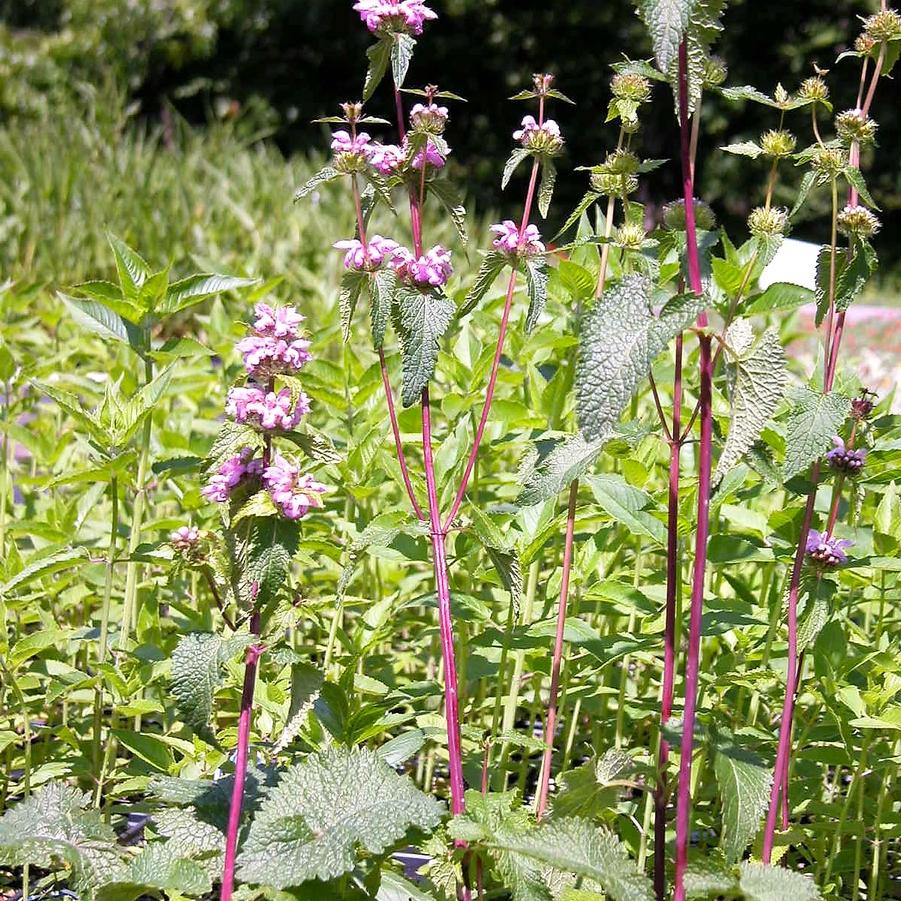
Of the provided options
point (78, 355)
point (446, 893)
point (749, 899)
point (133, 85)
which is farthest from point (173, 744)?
point (133, 85)

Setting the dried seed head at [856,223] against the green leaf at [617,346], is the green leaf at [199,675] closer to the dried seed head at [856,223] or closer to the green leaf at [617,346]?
the green leaf at [617,346]

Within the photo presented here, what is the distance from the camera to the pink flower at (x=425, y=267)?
4.40 feet

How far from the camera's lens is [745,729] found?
1.55m

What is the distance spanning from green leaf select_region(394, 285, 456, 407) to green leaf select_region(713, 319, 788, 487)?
340mm

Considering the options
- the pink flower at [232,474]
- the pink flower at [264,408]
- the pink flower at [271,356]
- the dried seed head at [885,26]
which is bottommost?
the pink flower at [232,474]

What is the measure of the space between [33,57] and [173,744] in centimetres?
1080

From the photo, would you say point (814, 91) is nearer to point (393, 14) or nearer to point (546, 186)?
point (546, 186)

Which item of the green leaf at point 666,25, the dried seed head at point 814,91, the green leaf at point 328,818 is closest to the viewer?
the green leaf at point 666,25

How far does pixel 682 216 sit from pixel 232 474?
0.58 meters

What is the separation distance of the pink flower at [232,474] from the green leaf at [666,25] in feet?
1.86

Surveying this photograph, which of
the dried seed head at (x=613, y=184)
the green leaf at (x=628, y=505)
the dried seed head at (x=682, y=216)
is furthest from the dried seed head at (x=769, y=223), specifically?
the green leaf at (x=628, y=505)

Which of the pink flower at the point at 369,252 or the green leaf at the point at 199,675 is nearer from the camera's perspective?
the green leaf at the point at 199,675

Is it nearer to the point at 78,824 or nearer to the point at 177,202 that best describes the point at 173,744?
the point at 78,824

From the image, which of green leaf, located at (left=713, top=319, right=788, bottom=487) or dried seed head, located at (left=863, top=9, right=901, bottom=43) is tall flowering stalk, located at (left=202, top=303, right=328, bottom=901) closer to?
green leaf, located at (left=713, top=319, right=788, bottom=487)
